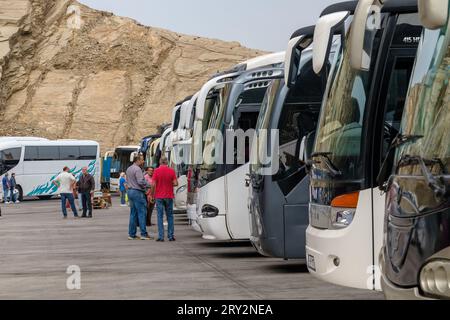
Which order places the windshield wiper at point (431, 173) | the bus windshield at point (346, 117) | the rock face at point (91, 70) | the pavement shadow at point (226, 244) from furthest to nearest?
the rock face at point (91, 70) → the pavement shadow at point (226, 244) → the bus windshield at point (346, 117) → the windshield wiper at point (431, 173)

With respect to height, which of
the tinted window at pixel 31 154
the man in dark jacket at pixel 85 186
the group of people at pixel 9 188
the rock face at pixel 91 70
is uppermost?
the rock face at pixel 91 70

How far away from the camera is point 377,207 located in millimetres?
10656

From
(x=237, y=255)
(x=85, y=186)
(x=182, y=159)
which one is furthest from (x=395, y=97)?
(x=85, y=186)

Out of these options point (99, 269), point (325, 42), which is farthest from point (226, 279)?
point (325, 42)

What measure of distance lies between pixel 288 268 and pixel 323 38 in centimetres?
722

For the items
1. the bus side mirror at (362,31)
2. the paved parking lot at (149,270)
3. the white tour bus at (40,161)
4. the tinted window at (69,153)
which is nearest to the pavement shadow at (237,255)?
the paved parking lot at (149,270)

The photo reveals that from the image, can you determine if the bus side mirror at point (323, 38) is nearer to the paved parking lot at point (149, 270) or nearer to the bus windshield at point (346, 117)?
the bus windshield at point (346, 117)

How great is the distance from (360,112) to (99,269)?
750cm

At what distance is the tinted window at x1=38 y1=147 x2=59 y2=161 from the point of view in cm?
6362

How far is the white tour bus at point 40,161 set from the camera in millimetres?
61594

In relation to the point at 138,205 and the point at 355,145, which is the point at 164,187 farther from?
the point at 355,145

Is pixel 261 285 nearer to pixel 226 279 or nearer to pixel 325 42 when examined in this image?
pixel 226 279

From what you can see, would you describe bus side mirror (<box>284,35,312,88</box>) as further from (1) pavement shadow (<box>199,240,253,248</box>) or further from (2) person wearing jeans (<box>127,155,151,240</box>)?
(2) person wearing jeans (<box>127,155,151,240</box>)

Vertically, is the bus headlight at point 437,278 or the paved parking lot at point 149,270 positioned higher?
the bus headlight at point 437,278
